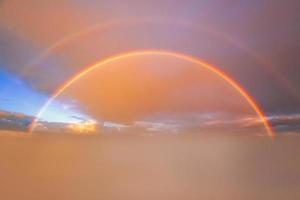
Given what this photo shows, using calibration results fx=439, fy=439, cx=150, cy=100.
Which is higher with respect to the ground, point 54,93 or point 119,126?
point 54,93

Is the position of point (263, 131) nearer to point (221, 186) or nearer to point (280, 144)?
point (280, 144)

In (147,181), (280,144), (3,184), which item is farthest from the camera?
(3,184)

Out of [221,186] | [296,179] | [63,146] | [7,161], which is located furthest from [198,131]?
[7,161]

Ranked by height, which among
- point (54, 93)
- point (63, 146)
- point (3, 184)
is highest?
point (54, 93)

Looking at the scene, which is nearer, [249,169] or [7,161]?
[249,169]

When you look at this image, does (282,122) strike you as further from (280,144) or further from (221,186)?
(221,186)

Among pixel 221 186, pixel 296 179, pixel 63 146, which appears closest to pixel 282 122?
pixel 296 179

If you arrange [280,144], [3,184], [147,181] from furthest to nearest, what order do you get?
[3,184], [147,181], [280,144]
